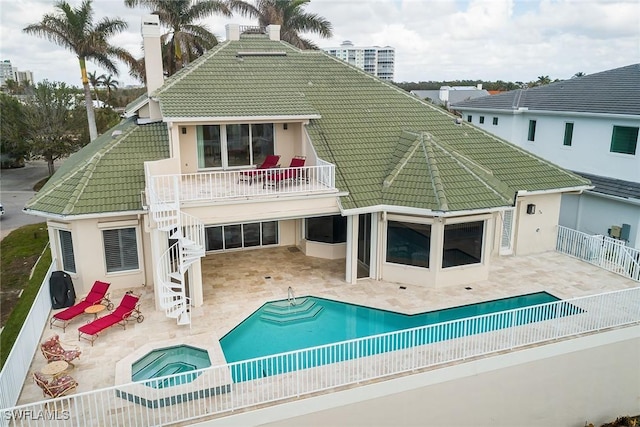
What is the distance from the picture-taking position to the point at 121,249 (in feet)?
55.1

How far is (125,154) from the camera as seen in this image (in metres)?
17.8

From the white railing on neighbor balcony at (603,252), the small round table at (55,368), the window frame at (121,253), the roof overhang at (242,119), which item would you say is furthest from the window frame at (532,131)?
the small round table at (55,368)

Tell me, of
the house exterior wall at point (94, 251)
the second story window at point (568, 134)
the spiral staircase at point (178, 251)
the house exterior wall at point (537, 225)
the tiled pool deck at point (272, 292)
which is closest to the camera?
the tiled pool deck at point (272, 292)

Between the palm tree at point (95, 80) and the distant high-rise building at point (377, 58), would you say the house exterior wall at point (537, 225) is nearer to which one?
the palm tree at point (95, 80)

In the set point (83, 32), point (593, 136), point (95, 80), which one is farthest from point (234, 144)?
point (95, 80)

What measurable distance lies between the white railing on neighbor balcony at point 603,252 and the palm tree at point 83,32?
Answer: 108ft

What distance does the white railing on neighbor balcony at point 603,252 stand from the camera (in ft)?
59.1

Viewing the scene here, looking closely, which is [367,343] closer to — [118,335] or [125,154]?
[118,335]

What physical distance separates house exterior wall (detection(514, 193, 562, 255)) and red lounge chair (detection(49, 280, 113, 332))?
16613 mm

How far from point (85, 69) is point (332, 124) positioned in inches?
980

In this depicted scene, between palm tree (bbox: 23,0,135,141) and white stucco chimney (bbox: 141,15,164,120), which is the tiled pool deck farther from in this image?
palm tree (bbox: 23,0,135,141)

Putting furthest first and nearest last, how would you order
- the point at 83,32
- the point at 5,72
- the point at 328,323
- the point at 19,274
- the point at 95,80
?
1. the point at 5,72
2. the point at 95,80
3. the point at 83,32
4. the point at 19,274
5. the point at 328,323

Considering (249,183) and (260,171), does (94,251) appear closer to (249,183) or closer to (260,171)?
(249,183)

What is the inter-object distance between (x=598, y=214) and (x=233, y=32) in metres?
20.6
